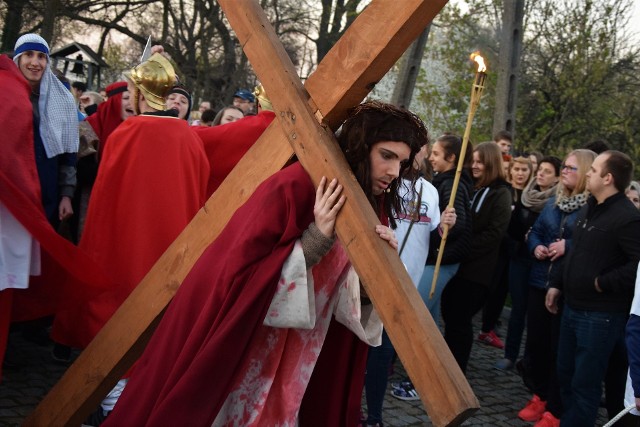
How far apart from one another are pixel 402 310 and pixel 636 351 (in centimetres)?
204

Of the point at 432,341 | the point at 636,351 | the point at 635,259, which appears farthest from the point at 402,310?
the point at 635,259

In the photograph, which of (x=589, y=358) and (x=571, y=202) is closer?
(x=589, y=358)

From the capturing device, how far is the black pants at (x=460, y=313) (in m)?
6.07

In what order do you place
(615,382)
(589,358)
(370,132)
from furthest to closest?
(615,382) → (589,358) → (370,132)

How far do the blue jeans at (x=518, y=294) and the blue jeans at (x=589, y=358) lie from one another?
2.09 meters

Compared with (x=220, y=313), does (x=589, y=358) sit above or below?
below

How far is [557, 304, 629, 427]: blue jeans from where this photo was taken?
4.83 m

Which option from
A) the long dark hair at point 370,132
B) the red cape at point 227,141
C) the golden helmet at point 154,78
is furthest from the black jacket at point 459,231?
the long dark hair at point 370,132

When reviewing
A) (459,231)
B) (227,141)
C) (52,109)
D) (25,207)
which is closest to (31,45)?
(52,109)

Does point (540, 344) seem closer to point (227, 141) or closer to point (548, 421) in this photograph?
point (548, 421)

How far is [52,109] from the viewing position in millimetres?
5352

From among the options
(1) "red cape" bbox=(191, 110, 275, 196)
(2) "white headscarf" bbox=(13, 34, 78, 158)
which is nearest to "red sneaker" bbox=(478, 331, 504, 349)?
(1) "red cape" bbox=(191, 110, 275, 196)

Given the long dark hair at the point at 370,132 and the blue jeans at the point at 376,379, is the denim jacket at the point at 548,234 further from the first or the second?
the long dark hair at the point at 370,132

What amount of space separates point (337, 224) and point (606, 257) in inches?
110
